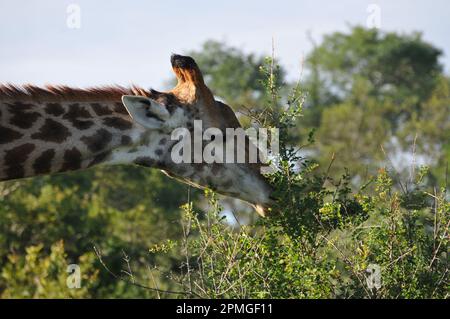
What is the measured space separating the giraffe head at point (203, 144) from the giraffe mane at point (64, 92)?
220 mm

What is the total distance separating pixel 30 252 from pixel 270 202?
23.4 feet

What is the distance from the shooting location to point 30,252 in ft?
48.5

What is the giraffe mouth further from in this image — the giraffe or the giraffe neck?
the giraffe neck

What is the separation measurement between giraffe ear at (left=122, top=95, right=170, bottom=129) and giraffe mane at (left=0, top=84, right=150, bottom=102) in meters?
0.23

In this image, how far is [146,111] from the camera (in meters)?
8.05

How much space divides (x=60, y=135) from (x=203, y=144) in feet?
3.60

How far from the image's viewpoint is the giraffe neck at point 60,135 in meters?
7.84

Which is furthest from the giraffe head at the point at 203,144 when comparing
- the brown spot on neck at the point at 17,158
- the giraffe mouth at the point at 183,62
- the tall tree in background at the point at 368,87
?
the tall tree in background at the point at 368,87

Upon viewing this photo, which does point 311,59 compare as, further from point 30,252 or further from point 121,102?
point 121,102

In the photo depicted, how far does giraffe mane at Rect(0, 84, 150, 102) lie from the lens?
799 cm

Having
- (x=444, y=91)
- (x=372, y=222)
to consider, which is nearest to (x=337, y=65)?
(x=444, y=91)

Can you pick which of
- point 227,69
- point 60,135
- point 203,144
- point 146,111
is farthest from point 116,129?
point 227,69
